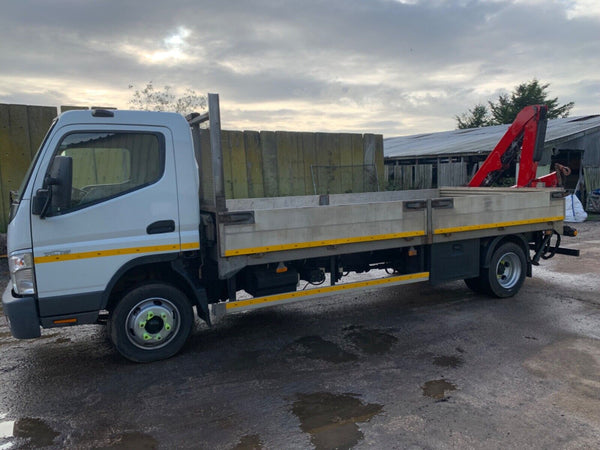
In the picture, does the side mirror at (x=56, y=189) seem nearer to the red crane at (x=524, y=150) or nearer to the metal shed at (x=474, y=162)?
the red crane at (x=524, y=150)

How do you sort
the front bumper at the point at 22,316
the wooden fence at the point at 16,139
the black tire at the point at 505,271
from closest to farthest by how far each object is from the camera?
1. the front bumper at the point at 22,316
2. the black tire at the point at 505,271
3. the wooden fence at the point at 16,139

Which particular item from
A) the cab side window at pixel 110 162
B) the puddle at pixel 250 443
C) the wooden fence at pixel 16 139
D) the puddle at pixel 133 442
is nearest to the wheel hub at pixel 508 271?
the puddle at pixel 250 443

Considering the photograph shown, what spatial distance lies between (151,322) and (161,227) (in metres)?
0.99

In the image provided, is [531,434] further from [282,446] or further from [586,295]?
[586,295]

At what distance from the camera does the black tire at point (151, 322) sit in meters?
4.79

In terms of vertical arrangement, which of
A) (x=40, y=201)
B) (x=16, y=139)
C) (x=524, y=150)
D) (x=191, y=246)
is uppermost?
(x=16, y=139)

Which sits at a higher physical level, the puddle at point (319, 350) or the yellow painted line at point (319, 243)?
the yellow painted line at point (319, 243)

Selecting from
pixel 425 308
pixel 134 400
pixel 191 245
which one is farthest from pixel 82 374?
pixel 425 308

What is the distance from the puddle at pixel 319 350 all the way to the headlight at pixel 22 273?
8.83ft

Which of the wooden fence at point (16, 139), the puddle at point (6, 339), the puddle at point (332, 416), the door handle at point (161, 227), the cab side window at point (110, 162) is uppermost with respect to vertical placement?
the wooden fence at point (16, 139)

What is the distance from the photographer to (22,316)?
438 centimetres

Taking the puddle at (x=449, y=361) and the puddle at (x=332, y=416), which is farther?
the puddle at (x=449, y=361)

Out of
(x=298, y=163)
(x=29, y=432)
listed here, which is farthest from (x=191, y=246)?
(x=298, y=163)

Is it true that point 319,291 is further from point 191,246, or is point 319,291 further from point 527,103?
point 527,103
